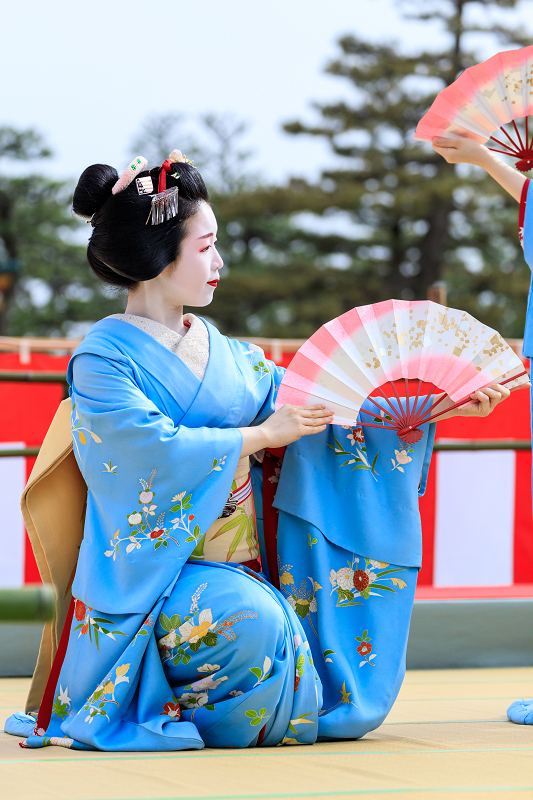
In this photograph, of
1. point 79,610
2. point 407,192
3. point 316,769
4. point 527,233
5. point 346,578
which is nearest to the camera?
point 316,769

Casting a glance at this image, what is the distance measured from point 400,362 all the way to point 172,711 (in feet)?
2.85

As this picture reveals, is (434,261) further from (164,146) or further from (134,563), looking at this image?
(134,563)

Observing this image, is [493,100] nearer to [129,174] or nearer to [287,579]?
[129,174]

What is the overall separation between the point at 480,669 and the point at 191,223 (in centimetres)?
175

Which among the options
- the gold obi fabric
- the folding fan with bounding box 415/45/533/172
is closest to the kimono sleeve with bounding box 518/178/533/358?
the folding fan with bounding box 415/45/533/172

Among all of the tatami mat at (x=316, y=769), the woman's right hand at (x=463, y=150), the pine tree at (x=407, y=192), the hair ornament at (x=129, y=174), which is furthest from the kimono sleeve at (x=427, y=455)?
the pine tree at (x=407, y=192)

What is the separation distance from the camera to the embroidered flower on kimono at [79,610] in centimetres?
198

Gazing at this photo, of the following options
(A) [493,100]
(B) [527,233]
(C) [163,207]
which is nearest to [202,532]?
(C) [163,207]

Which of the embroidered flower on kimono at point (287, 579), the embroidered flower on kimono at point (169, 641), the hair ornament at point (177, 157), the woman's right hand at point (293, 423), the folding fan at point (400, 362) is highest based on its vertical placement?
the hair ornament at point (177, 157)

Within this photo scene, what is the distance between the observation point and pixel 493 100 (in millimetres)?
2275

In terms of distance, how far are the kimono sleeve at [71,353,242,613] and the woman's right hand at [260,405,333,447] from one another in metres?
0.08

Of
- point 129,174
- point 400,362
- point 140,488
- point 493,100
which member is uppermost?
point 493,100

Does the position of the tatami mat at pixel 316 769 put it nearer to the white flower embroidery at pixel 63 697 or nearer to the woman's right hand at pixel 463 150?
the white flower embroidery at pixel 63 697

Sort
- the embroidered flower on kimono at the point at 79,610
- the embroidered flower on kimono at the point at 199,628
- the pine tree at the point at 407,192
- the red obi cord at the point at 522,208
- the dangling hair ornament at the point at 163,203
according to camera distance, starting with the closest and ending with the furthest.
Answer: the embroidered flower on kimono at the point at 199,628 → the embroidered flower on kimono at the point at 79,610 → the dangling hair ornament at the point at 163,203 → the red obi cord at the point at 522,208 → the pine tree at the point at 407,192
